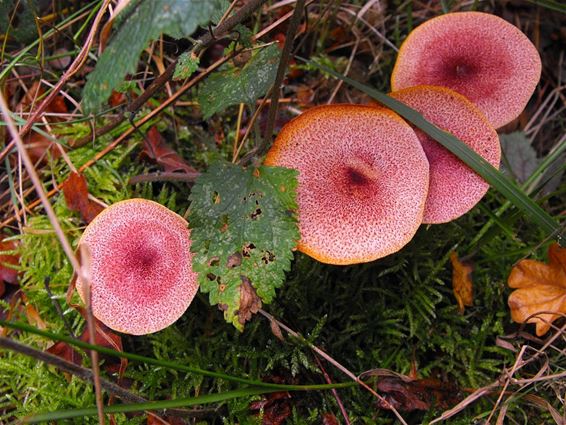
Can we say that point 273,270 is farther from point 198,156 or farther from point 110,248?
point 198,156

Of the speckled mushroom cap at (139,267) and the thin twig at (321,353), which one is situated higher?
the speckled mushroom cap at (139,267)

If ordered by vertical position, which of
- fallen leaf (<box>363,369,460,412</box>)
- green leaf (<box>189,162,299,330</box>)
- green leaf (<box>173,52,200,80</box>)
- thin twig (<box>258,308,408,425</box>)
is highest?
green leaf (<box>173,52,200,80</box>)

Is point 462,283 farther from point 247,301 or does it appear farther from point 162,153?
point 162,153

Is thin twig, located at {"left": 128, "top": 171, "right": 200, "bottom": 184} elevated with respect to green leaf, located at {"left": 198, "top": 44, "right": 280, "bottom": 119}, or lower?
lower

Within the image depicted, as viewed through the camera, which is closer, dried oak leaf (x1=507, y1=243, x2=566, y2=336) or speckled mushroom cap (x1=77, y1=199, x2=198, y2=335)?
speckled mushroom cap (x1=77, y1=199, x2=198, y2=335)

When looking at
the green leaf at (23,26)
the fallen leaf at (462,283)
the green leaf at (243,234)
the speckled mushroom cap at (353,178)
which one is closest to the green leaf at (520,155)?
the fallen leaf at (462,283)

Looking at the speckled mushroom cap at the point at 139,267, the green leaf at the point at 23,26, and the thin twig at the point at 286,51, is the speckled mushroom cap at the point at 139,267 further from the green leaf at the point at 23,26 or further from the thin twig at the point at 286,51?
the green leaf at the point at 23,26

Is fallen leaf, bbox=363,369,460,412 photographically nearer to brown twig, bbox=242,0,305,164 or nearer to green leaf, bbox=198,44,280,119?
brown twig, bbox=242,0,305,164

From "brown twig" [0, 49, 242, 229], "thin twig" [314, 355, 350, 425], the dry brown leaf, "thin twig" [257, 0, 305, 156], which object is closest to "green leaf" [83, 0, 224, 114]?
"thin twig" [257, 0, 305, 156]
